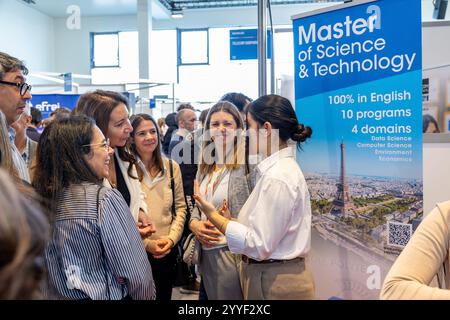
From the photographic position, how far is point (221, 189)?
219cm

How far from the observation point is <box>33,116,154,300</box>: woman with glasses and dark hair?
1.41 m

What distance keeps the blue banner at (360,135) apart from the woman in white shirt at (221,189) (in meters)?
0.46

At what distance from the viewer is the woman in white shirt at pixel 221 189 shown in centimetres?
212

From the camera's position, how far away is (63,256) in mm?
1420

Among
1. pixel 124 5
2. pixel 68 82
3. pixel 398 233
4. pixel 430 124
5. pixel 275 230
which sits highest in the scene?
pixel 124 5

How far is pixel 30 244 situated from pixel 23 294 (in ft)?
0.22

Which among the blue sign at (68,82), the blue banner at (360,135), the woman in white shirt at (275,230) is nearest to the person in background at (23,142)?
the woman in white shirt at (275,230)

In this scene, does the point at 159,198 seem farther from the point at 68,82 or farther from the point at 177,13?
the point at 177,13

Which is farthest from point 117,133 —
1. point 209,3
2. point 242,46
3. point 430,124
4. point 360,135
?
point 209,3

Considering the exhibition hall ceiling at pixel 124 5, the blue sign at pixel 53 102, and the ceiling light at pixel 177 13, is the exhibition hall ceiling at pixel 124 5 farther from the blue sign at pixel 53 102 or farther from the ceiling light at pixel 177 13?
the blue sign at pixel 53 102

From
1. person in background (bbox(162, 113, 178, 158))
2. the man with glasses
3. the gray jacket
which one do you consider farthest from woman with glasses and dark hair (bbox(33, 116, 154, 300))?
person in background (bbox(162, 113, 178, 158))

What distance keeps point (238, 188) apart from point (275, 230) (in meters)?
0.51

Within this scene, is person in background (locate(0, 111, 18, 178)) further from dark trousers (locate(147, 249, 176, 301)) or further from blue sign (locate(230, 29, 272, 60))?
blue sign (locate(230, 29, 272, 60))
